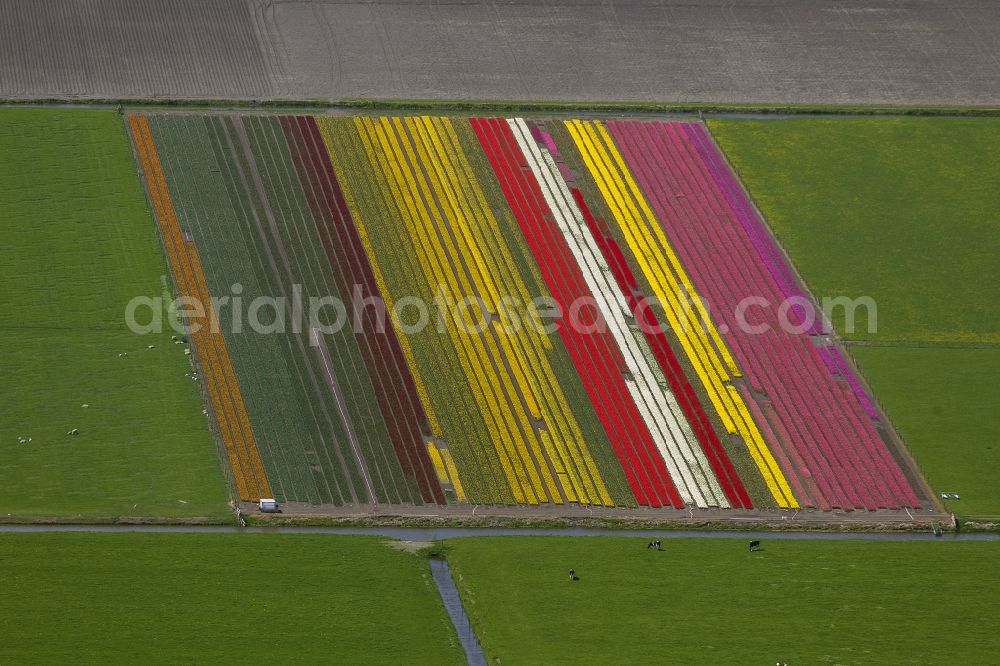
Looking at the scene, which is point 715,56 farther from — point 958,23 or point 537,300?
point 537,300

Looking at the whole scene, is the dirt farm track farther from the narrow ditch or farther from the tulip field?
the narrow ditch

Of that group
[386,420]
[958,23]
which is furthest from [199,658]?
[958,23]

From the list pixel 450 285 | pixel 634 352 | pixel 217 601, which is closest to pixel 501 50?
pixel 450 285

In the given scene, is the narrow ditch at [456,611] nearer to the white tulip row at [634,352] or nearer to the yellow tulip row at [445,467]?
the yellow tulip row at [445,467]

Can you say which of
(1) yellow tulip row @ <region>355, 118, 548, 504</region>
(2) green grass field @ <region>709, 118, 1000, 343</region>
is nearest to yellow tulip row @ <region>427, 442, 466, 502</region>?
(1) yellow tulip row @ <region>355, 118, 548, 504</region>

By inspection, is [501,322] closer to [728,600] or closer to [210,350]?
[210,350]
